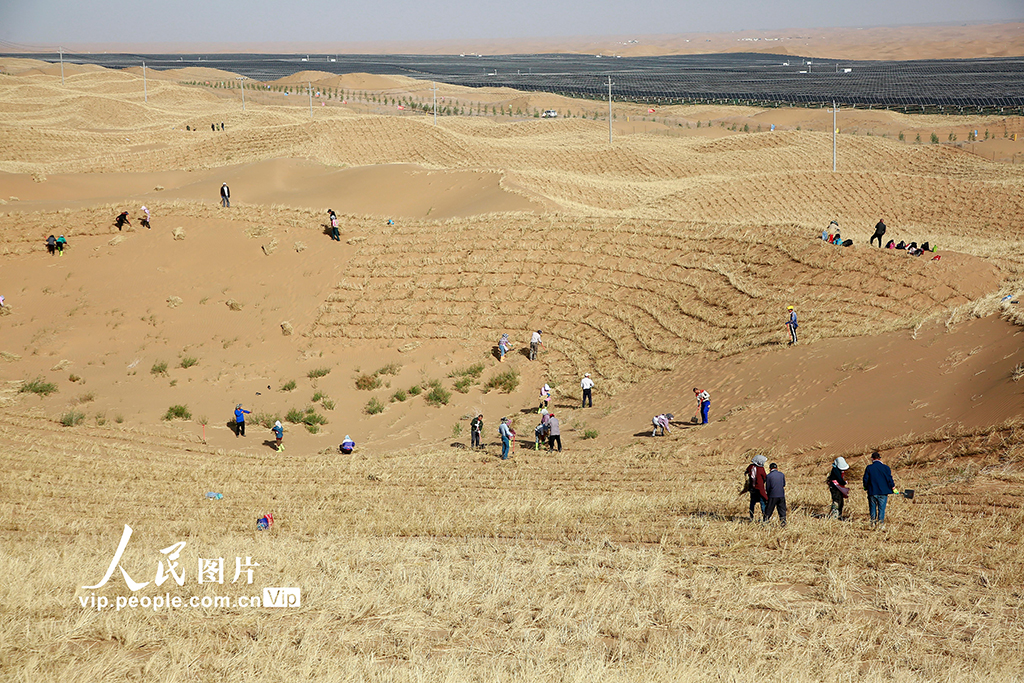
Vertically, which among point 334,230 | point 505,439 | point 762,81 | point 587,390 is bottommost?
point 505,439

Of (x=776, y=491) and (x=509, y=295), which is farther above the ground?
(x=509, y=295)

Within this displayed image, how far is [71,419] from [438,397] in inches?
397

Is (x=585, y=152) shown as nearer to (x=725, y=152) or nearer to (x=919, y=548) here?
(x=725, y=152)

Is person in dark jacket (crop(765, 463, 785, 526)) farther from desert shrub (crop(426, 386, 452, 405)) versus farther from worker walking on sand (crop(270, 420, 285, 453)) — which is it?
desert shrub (crop(426, 386, 452, 405))

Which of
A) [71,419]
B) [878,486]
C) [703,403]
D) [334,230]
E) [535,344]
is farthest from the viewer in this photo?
[334,230]

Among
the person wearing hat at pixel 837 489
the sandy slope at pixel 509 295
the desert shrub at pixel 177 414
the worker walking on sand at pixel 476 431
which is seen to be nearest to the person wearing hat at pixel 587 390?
the sandy slope at pixel 509 295

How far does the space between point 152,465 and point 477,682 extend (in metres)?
13.7

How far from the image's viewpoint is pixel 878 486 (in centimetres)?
1289

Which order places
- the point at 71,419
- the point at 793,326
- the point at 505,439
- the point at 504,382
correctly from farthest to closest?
the point at 504,382 < the point at 793,326 < the point at 71,419 < the point at 505,439

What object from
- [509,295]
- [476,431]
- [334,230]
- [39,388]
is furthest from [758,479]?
[334,230]

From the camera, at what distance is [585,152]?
65500 millimetres

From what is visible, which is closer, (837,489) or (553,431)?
(837,489)

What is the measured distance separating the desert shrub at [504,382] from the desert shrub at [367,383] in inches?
139

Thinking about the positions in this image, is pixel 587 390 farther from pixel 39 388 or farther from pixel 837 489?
pixel 39 388
